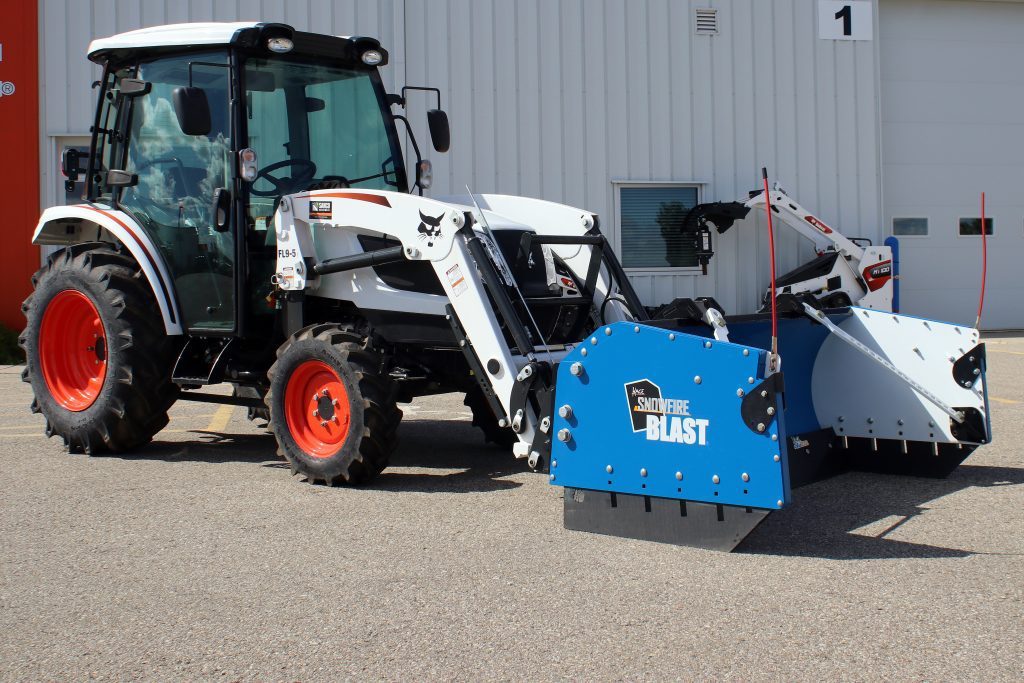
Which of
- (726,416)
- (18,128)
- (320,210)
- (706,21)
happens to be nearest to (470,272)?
(320,210)

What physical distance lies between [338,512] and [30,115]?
11660mm

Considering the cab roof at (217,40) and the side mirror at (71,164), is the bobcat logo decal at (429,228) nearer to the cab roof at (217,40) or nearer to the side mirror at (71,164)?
the cab roof at (217,40)

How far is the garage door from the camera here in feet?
58.1

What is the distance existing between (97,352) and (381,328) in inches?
91.1

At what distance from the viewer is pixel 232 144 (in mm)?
6844

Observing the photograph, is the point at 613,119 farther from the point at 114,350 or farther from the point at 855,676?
the point at 855,676

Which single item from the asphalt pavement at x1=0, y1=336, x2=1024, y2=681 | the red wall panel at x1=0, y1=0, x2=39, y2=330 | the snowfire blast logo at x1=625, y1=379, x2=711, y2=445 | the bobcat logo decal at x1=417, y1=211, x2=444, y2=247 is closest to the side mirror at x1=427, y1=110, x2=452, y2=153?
the bobcat logo decal at x1=417, y1=211, x2=444, y2=247

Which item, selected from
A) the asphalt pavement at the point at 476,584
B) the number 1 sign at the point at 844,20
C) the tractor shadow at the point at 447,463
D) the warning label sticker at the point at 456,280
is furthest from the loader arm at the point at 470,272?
the number 1 sign at the point at 844,20

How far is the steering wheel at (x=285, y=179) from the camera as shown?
23.2 feet

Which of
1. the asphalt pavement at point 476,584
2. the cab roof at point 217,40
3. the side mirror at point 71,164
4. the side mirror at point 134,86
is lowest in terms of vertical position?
the asphalt pavement at point 476,584

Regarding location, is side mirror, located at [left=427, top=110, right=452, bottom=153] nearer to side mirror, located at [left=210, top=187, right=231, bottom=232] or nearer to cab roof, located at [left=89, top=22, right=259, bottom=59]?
cab roof, located at [left=89, top=22, right=259, bottom=59]

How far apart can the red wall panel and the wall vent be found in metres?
8.96

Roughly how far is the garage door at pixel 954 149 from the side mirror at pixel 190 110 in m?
13.5

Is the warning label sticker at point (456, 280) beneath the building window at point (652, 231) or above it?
beneath
